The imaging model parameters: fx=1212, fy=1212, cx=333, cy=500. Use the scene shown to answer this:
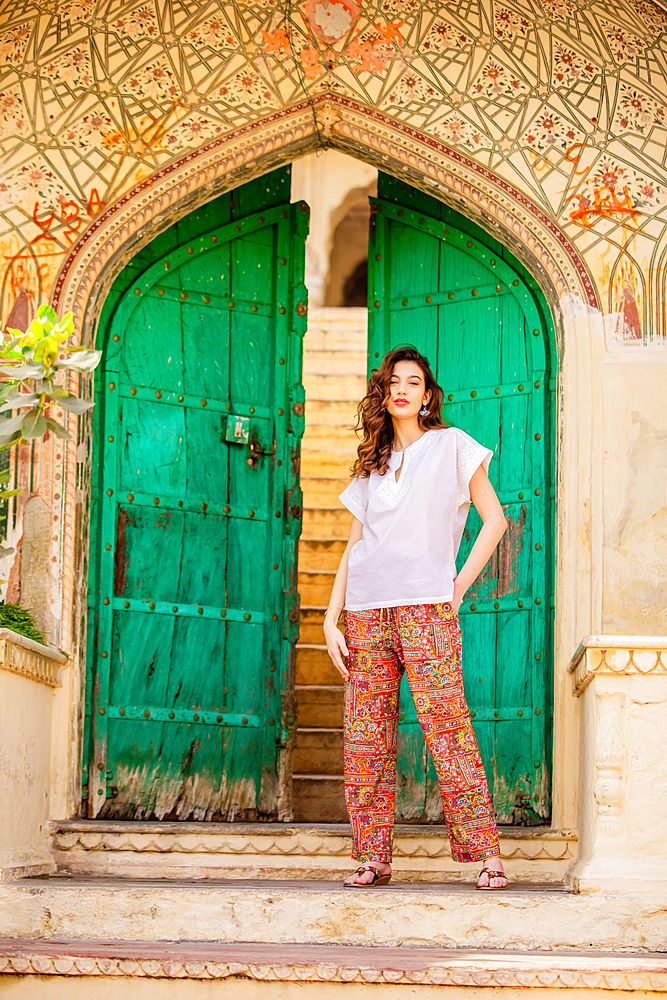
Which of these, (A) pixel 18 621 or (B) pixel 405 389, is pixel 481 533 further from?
(A) pixel 18 621

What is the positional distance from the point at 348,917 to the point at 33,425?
1.89 metres

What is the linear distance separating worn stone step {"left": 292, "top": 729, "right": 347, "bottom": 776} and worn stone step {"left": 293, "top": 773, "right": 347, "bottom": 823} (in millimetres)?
436

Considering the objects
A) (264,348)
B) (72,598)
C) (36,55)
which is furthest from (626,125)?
(72,598)

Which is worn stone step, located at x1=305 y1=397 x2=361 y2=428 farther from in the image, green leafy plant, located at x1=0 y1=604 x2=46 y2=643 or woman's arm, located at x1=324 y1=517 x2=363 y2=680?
woman's arm, located at x1=324 y1=517 x2=363 y2=680

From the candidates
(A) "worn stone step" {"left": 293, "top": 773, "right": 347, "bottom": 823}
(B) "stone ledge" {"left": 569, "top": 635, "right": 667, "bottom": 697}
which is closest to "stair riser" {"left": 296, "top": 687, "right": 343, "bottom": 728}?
(A) "worn stone step" {"left": 293, "top": 773, "right": 347, "bottom": 823}

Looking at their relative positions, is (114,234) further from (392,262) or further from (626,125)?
(626,125)

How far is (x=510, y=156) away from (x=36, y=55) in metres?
2.29

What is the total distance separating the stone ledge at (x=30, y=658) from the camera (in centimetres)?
446

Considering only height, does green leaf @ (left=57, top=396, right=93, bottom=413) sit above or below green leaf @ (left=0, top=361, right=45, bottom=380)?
below

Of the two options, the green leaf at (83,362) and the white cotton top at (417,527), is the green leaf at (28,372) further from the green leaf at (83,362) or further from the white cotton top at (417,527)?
the white cotton top at (417,527)

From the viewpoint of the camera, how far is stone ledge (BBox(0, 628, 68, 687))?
446cm

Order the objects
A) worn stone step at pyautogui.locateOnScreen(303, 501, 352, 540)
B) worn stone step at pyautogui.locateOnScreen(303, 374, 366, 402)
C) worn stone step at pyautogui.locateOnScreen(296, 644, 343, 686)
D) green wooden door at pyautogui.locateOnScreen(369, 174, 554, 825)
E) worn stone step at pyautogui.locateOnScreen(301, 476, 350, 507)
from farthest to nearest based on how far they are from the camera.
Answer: worn stone step at pyautogui.locateOnScreen(303, 374, 366, 402)
worn stone step at pyautogui.locateOnScreen(301, 476, 350, 507)
worn stone step at pyautogui.locateOnScreen(303, 501, 352, 540)
worn stone step at pyautogui.locateOnScreen(296, 644, 343, 686)
green wooden door at pyautogui.locateOnScreen(369, 174, 554, 825)

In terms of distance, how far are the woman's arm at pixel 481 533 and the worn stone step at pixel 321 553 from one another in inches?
164

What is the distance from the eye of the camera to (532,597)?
18.3ft
